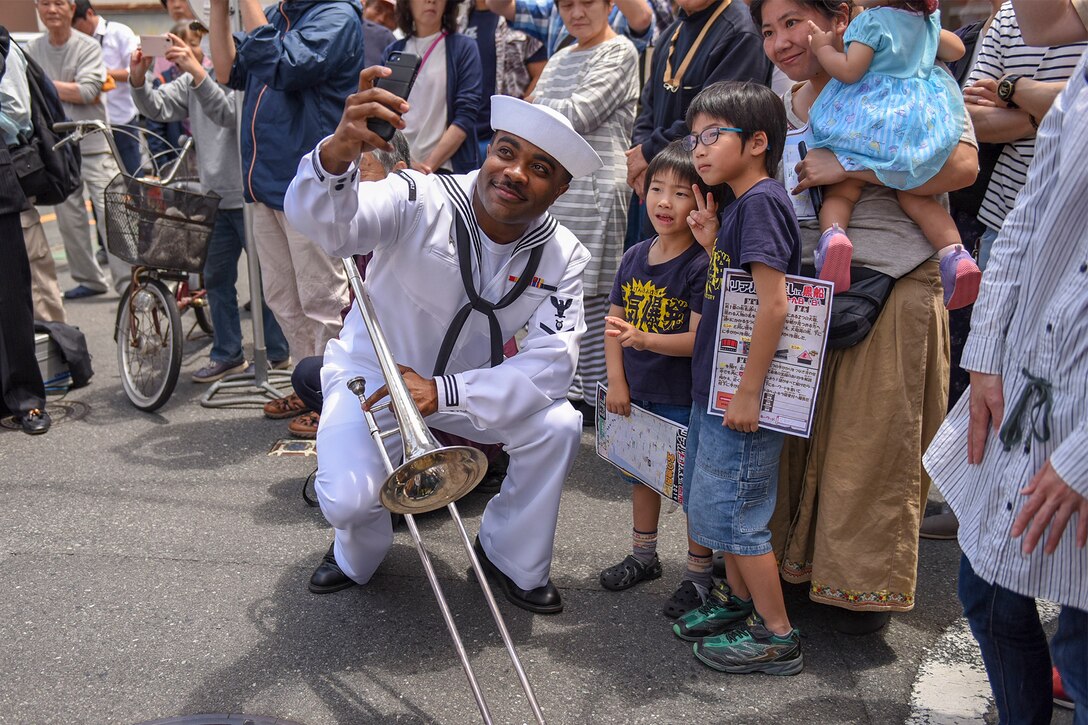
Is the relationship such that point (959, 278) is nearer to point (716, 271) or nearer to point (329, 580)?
point (716, 271)

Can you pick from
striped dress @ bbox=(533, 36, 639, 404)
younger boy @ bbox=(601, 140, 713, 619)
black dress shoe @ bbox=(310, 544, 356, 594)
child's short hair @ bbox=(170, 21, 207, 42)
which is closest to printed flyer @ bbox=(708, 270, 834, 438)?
younger boy @ bbox=(601, 140, 713, 619)

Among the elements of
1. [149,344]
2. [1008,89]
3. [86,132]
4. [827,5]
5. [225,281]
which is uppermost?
[827,5]

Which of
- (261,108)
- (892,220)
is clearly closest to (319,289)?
(261,108)

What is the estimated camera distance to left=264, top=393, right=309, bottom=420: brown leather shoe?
532cm

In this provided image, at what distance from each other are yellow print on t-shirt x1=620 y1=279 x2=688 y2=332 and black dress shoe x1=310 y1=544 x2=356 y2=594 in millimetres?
1384

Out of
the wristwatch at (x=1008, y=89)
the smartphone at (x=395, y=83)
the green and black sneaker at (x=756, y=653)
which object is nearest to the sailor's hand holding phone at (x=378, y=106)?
the smartphone at (x=395, y=83)

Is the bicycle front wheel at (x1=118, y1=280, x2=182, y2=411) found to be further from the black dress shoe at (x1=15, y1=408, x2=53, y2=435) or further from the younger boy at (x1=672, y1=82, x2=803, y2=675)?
the younger boy at (x1=672, y1=82, x2=803, y2=675)

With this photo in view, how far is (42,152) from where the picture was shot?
5.26 m

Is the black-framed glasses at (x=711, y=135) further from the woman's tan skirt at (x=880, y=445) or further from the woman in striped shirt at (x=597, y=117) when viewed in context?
the woman in striped shirt at (x=597, y=117)

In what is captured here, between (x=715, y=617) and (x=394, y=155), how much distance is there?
247 centimetres

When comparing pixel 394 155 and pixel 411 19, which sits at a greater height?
pixel 411 19

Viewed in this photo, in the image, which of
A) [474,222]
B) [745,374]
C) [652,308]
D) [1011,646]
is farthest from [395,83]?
[1011,646]

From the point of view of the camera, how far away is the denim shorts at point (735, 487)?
2.93 meters

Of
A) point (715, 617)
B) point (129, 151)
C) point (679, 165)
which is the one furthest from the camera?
point (129, 151)
